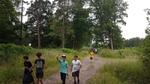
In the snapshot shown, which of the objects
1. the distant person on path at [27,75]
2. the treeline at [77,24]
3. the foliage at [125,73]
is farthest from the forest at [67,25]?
the distant person on path at [27,75]

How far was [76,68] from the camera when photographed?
10.8m

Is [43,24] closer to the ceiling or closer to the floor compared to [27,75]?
closer to the ceiling

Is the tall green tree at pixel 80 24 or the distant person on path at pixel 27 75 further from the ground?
the tall green tree at pixel 80 24

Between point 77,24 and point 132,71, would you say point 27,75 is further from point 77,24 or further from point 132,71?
point 77,24

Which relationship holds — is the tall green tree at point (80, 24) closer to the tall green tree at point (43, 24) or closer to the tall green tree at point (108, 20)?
the tall green tree at point (108, 20)

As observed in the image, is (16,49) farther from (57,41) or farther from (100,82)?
(57,41)

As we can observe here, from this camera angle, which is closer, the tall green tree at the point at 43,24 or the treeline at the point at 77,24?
the treeline at the point at 77,24

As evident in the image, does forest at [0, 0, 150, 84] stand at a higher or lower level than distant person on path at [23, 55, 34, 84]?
higher

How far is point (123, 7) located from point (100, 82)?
4428 cm

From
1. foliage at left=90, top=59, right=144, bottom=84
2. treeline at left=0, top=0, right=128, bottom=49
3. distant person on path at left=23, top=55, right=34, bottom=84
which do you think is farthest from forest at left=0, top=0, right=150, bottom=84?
distant person on path at left=23, top=55, right=34, bottom=84

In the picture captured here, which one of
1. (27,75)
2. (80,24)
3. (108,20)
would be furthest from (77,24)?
(27,75)

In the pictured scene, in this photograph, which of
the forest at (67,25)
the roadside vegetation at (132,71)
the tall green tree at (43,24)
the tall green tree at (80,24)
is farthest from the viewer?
the tall green tree at (80,24)

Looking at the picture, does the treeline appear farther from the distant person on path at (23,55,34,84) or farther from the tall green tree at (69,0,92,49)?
the distant person on path at (23,55,34,84)

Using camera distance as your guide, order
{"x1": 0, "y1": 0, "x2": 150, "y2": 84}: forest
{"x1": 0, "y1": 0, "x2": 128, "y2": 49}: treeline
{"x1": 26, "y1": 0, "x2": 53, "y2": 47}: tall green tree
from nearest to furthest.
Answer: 1. {"x1": 0, "y1": 0, "x2": 150, "y2": 84}: forest
2. {"x1": 0, "y1": 0, "x2": 128, "y2": 49}: treeline
3. {"x1": 26, "y1": 0, "x2": 53, "y2": 47}: tall green tree
